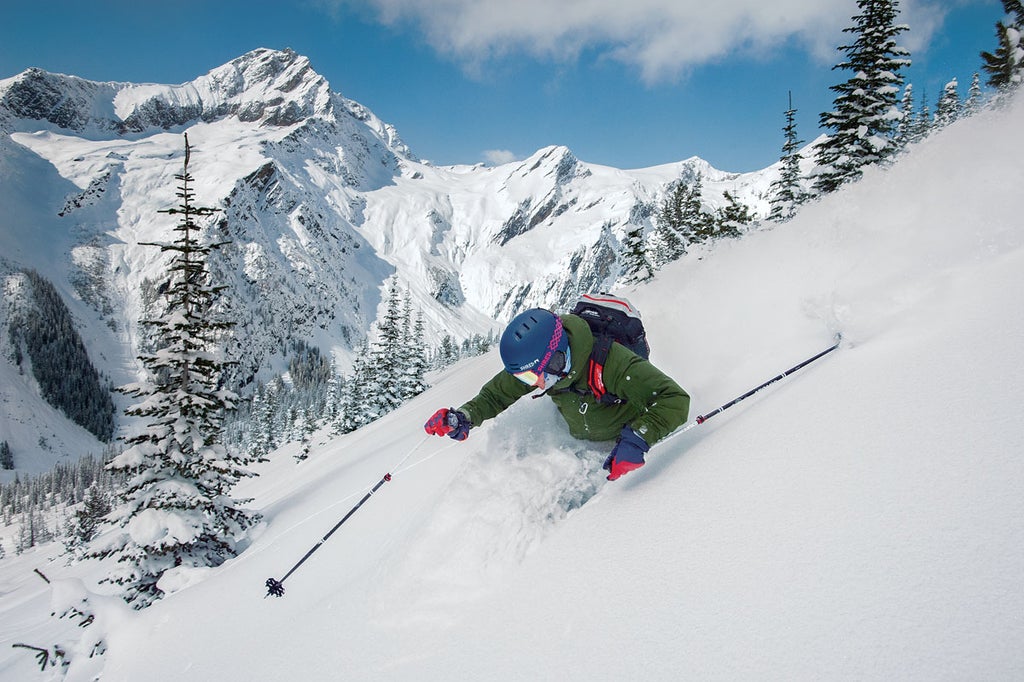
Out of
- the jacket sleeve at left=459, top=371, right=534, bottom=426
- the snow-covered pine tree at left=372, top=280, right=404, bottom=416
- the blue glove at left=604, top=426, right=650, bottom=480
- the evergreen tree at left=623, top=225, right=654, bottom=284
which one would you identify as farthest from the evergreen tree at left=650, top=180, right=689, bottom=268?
the blue glove at left=604, top=426, right=650, bottom=480

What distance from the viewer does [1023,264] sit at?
10.8 ft

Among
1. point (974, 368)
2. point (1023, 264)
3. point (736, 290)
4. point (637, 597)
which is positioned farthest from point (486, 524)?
point (736, 290)

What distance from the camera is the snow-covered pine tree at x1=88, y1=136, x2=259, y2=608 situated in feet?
34.8

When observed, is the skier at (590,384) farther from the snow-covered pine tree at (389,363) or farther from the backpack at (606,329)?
the snow-covered pine tree at (389,363)

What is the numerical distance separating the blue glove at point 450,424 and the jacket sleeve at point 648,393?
155 centimetres

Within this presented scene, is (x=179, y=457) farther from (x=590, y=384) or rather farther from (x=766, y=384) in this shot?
(x=766, y=384)

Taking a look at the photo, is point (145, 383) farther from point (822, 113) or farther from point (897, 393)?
point (822, 113)

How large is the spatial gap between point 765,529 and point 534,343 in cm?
186

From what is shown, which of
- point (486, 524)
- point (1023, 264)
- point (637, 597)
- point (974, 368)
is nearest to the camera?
point (637, 597)

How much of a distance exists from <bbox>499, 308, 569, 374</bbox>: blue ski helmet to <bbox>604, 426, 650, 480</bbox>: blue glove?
2.51 ft

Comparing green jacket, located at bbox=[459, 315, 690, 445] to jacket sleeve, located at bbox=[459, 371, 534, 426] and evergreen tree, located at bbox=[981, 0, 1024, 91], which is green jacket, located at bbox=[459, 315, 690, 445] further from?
evergreen tree, located at bbox=[981, 0, 1024, 91]

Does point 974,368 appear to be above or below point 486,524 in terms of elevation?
above

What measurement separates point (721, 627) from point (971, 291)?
3.28 metres

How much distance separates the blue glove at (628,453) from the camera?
318cm
